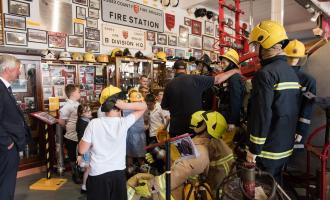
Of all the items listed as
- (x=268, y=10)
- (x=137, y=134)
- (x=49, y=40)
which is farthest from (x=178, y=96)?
(x=268, y=10)

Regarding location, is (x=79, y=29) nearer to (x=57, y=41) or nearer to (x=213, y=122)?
(x=57, y=41)

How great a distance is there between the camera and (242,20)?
11.9 meters

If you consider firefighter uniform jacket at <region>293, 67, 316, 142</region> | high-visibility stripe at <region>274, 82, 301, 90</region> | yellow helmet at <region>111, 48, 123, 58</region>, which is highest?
yellow helmet at <region>111, 48, 123, 58</region>

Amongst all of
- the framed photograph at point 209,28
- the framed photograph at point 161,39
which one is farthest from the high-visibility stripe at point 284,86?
the framed photograph at point 209,28

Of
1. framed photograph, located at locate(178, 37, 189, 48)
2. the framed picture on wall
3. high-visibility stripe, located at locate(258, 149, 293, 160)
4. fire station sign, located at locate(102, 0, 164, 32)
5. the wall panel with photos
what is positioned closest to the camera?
high-visibility stripe, located at locate(258, 149, 293, 160)

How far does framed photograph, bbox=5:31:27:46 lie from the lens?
5.12 metres

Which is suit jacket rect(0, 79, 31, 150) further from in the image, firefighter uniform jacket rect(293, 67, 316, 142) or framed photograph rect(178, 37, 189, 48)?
framed photograph rect(178, 37, 189, 48)

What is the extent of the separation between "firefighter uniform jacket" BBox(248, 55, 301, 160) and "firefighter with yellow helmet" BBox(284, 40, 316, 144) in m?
0.11

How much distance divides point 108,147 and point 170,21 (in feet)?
21.8

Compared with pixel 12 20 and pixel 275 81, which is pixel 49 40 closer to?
pixel 12 20

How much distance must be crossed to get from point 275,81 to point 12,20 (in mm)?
5060

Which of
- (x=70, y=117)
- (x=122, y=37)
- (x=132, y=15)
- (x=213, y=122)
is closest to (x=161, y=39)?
(x=132, y=15)

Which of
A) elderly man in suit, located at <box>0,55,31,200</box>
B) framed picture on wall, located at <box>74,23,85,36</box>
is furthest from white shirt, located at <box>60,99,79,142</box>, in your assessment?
framed picture on wall, located at <box>74,23,85,36</box>

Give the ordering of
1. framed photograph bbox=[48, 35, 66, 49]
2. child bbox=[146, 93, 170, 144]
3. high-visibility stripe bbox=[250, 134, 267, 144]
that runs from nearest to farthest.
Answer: high-visibility stripe bbox=[250, 134, 267, 144]
child bbox=[146, 93, 170, 144]
framed photograph bbox=[48, 35, 66, 49]
